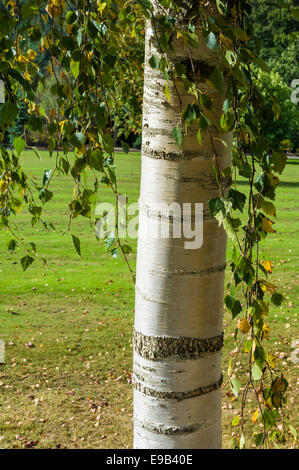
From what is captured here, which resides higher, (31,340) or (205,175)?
(205,175)

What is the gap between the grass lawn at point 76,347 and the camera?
4.70 m

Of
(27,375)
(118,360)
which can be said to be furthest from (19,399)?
(118,360)

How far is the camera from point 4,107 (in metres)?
1.79

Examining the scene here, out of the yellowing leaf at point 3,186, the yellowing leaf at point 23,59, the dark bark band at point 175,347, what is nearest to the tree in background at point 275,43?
the yellowing leaf at point 23,59

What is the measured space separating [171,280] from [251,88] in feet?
2.37

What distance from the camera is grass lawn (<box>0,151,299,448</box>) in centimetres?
470

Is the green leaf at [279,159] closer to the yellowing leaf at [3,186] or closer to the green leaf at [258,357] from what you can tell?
the green leaf at [258,357]

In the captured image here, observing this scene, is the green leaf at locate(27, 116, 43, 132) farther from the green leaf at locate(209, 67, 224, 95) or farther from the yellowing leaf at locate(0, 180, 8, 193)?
the yellowing leaf at locate(0, 180, 8, 193)

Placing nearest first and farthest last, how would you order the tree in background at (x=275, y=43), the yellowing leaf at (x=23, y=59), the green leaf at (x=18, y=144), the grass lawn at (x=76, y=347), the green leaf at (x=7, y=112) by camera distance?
the green leaf at (x=7, y=112)
the green leaf at (x=18, y=144)
the yellowing leaf at (x=23, y=59)
the grass lawn at (x=76, y=347)
the tree in background at (x=275, y=43)

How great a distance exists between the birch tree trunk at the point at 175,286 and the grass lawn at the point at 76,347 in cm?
195

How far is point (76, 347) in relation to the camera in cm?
629

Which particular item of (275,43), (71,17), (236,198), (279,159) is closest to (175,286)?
(236,198)

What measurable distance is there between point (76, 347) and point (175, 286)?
4.58m
